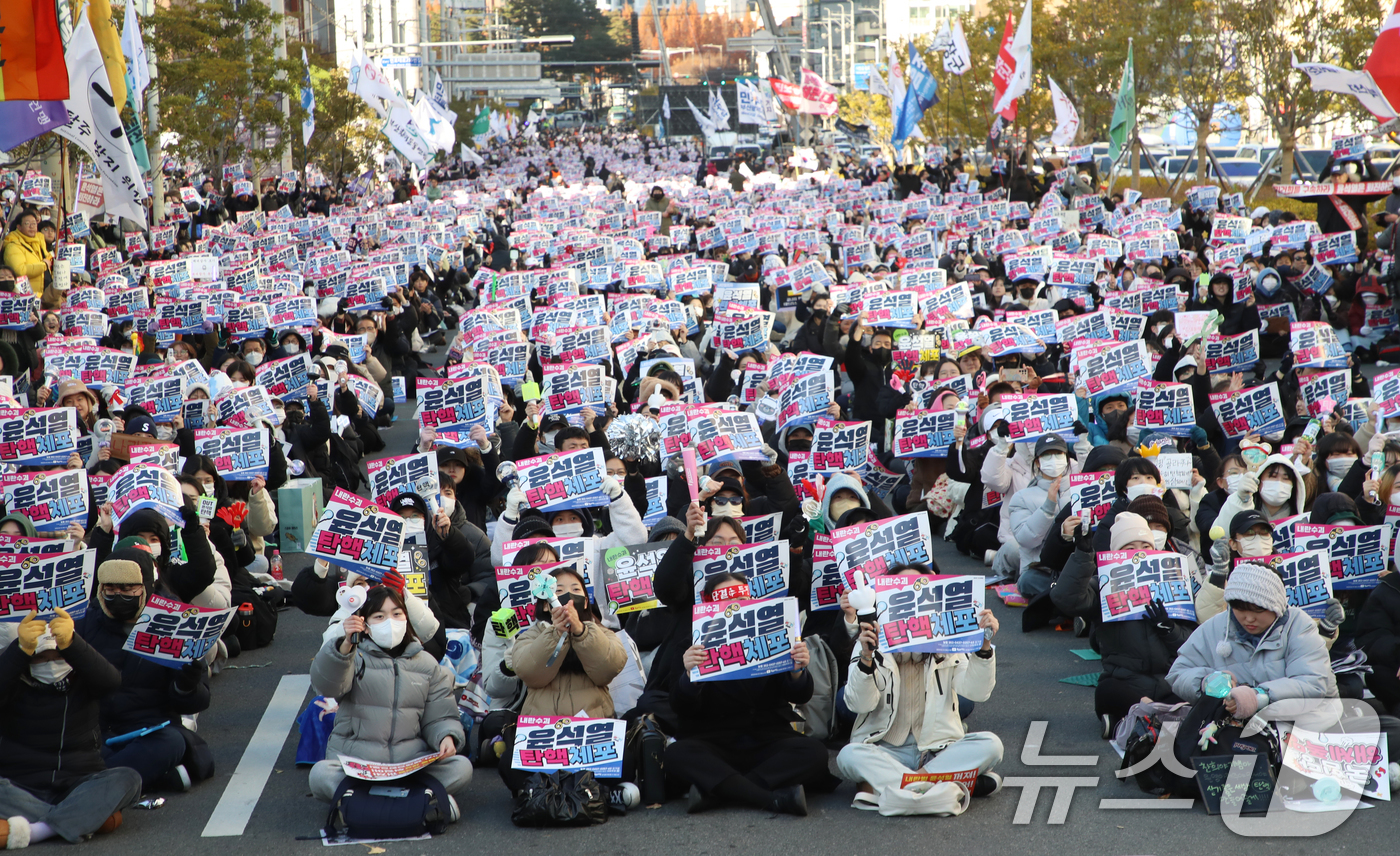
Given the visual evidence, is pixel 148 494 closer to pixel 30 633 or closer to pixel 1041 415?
pixel 30 633

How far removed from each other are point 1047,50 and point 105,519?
38.8 meters

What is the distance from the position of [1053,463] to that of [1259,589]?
137 inches

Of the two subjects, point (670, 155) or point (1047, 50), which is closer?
point (1047, 50)

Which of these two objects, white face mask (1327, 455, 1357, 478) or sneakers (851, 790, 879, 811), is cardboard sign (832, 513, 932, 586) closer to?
sneakers (851, 790, 879, 811)

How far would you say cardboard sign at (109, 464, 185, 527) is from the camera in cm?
856

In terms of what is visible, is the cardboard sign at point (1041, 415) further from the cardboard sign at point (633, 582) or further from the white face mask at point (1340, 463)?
the cardboard sign at point (633, 582)

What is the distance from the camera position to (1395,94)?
52.0ft

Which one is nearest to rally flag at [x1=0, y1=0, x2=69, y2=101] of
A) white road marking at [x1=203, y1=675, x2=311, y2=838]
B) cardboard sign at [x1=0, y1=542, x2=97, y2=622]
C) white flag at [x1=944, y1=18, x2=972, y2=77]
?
white road marking at [x1=203, y1=675, x2=311, y2=838]

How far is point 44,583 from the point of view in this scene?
7.56 m

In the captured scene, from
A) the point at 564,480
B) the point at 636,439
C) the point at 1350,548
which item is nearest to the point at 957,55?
the point at 636,439

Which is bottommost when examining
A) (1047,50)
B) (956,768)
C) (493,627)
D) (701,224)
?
(956,768)

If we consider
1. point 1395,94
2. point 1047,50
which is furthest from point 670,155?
point 1395,94

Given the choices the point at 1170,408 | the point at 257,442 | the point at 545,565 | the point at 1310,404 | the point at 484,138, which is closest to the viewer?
the point at 545,565

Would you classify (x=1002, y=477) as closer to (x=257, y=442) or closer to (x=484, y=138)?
(x=257, y=442)
